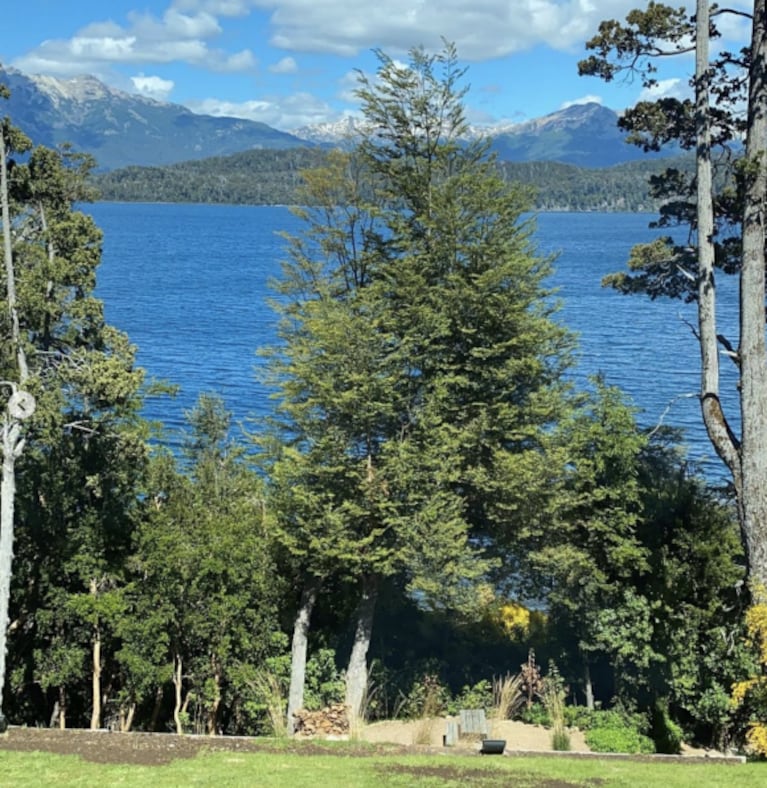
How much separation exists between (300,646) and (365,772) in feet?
27.6

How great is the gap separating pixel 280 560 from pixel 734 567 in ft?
31.2

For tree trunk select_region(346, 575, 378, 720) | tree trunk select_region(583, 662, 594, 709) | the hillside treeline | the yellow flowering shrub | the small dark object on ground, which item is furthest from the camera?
tree trunk select_region(583, 662, 594, 709)

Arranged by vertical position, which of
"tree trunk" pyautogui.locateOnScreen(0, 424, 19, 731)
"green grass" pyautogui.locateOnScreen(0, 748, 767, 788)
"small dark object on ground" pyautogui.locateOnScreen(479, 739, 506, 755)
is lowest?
"small dark object on ground" pyautogui.locateOnScreen(479, 739, 506, 755)

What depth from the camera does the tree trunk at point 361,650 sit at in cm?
1867

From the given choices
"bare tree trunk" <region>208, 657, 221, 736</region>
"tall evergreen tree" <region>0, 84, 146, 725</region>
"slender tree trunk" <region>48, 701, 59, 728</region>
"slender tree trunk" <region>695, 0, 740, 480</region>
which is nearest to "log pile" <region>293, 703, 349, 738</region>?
"bare tree trunk" <region>208, 657, 221, 736</region>

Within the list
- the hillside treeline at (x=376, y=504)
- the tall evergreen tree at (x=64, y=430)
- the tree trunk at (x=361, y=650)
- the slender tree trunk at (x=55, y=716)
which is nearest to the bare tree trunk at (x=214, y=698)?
the hillside treeline at (x=376, y=504)

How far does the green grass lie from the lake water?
593cm

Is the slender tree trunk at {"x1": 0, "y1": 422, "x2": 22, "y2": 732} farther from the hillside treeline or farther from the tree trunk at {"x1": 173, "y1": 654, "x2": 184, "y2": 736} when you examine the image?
the tree trunk at {"x1": 173, "y1": 654, "x2": 184, "y2": 736}

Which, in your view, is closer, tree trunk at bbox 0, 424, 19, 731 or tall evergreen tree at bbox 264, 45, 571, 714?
tree trunk at bbox 0, 424, 19, 731

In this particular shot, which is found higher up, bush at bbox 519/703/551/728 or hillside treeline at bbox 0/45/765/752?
hillside treeline at bbox 0/45/765/752

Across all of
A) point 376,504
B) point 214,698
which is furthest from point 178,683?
point 376,504

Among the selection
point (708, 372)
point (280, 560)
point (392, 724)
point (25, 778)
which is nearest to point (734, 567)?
point (708, 372)

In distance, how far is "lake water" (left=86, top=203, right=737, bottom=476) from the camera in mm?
44997

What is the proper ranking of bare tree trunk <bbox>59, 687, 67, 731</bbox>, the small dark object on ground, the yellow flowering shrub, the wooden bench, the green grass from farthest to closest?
bare tree trunk <bbox>59, 687, 67, 731</bbox> → the wooden bench → the yellow flowering shrub → the small dark object on ground → the green grass
